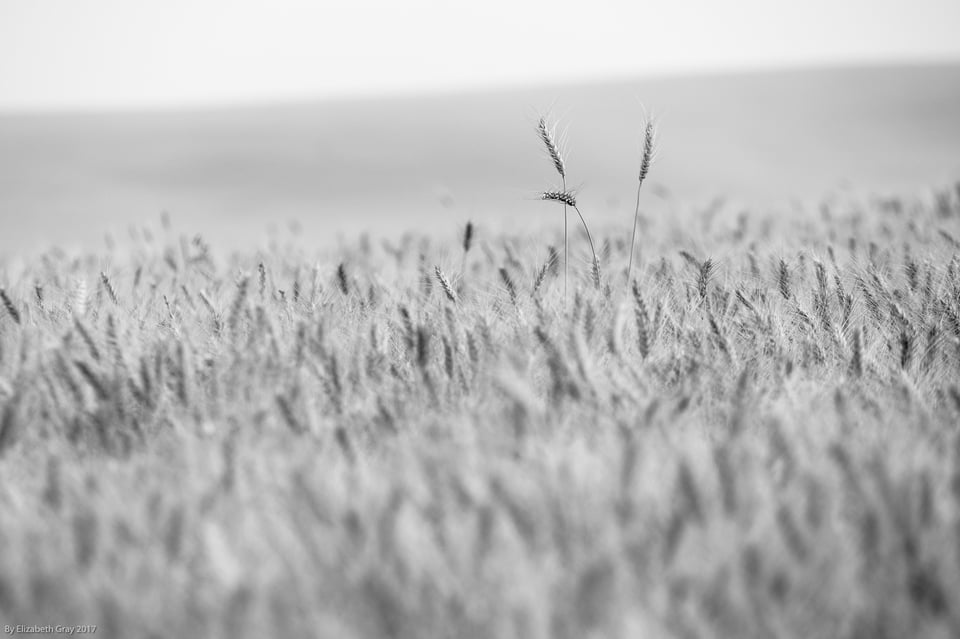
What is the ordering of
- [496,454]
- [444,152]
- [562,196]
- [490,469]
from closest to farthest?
1. [490,469]
2. [496,454]
3. [562,196]
4. [444,152]

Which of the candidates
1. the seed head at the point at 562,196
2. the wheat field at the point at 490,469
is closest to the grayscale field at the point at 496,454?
the wheat field at the point at 490,469

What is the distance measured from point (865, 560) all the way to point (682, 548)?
230 millimetres

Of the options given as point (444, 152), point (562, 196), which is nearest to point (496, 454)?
point (562, 196)

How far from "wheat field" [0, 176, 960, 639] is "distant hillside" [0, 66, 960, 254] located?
11.8m

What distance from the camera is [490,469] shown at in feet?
3.13

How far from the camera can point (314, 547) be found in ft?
2.78

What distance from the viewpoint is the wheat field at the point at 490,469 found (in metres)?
0.78

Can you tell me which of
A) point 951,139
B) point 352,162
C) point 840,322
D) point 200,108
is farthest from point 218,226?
point 951,139

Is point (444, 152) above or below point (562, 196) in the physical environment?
above

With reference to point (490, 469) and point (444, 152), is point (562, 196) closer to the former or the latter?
point (490, 469)

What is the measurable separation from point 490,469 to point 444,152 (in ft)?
71.6

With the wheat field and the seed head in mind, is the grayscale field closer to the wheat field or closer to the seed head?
the wheat field

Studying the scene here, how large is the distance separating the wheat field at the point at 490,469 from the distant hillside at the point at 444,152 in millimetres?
11833

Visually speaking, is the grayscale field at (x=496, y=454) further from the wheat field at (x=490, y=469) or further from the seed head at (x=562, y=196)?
the seed head at (x=562, y=196)
